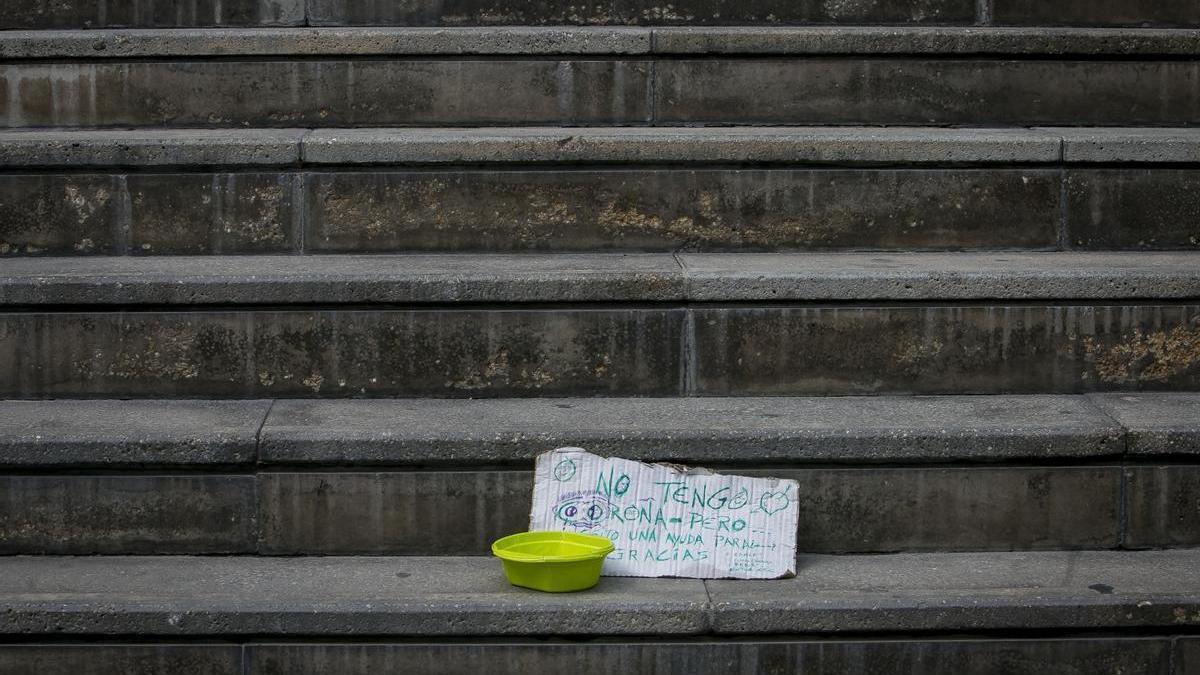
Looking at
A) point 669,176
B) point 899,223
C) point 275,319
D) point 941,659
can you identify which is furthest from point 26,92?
point 941,659

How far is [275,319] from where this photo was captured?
156 inches

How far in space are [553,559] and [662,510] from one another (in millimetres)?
371

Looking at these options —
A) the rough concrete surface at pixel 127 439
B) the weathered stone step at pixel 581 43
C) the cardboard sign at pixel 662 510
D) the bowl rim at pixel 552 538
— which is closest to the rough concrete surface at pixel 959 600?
the cardboard sign at pixel 662 510

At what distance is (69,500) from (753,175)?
2.17m

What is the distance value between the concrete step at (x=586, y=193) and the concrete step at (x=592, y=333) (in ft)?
1.41

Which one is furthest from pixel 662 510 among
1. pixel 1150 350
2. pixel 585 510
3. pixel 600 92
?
pixel 600 92

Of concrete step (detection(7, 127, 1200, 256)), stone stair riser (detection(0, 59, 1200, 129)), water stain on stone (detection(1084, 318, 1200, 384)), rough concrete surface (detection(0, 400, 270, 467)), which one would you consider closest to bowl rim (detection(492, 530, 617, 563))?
rough concrete surface (detection(0, 400, 270, 467))

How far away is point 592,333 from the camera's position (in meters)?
4.00

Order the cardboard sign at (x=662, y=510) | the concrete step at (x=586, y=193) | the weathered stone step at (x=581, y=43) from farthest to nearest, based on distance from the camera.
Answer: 1. the weathered stone step at (x=581, y=43)
2. the concrete step at (x=586, y=193)
3. the cardboard sign at (x=662, y=510)

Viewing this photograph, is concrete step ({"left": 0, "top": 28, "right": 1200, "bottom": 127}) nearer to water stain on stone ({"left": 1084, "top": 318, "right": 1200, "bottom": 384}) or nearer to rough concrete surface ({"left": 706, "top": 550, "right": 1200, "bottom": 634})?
water stain on stone ({"left": 1084, "top": 318, "right": 1200, "bottom": 384})

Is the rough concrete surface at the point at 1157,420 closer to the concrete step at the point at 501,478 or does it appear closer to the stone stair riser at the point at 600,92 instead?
the concrete step at the point at 501,478

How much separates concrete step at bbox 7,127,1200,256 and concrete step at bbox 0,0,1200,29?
86 cm

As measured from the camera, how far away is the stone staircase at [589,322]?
3.42m

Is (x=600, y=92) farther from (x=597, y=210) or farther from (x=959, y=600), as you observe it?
(x=959, y=600)
